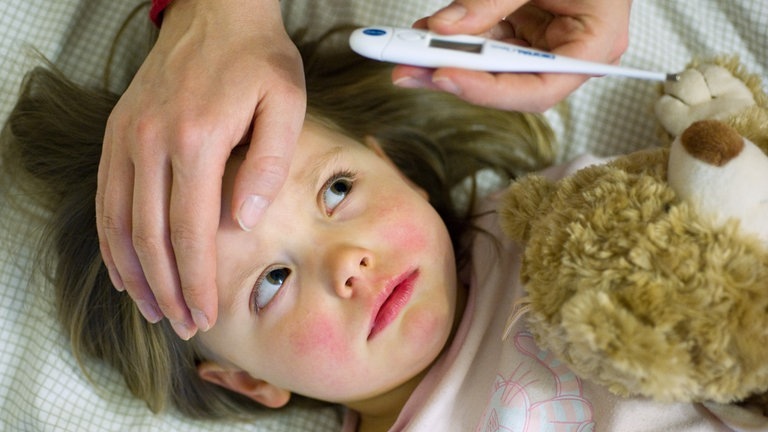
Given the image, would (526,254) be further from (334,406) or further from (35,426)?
(35,426)

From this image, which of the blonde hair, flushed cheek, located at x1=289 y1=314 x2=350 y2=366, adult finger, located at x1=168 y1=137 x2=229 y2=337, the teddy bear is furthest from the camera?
the blonde hair

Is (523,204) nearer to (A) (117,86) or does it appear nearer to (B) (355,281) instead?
(B) (355,281)

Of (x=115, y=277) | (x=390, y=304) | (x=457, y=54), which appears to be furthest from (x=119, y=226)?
(x=457, y=54)

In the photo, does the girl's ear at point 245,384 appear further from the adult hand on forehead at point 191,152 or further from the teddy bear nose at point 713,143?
the teddy bear nose at point 713,143

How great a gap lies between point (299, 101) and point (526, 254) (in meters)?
0.30

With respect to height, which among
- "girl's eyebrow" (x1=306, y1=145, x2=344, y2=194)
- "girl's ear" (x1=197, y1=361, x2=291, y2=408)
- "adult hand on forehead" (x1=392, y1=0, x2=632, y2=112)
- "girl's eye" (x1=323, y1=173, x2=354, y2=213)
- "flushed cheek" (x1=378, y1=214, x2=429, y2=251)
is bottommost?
"girl's ear" (x1=197, y1=361, x2=291, y2=408)

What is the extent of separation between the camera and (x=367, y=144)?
115cm

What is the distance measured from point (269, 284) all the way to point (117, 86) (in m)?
0.52

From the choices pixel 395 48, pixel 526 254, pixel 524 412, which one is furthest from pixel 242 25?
pixel 524 412

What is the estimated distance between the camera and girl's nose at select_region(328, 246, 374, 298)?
0.88m

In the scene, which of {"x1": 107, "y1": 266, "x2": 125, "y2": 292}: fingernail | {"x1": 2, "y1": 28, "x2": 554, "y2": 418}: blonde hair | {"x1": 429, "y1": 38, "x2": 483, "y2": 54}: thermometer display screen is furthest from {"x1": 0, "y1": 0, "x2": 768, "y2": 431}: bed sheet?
{"x1": 429, "y1": 38, "x2": 483, "y2": 54}: thermometer display screen

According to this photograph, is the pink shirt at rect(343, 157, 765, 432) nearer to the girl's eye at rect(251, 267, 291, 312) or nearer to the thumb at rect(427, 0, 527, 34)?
the girl's eye at rect(251, 267, 291, 312)

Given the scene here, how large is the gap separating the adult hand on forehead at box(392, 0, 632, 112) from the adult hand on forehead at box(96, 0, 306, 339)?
16 cm

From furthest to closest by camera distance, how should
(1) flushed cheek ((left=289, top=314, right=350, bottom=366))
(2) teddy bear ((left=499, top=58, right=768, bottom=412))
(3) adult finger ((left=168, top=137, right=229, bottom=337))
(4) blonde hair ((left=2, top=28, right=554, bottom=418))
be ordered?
(4) blonde hair ((left=2, top=28, right=554, bottom=418)) → (1) flushed cheek ((left=289, top=314, right=350, bottom=366)) → (3) adult finger ((left=168, top=137, right=229, bottom=337)) → (2) teddy bear ((left=499, top=58, right=768, bottom=412))
